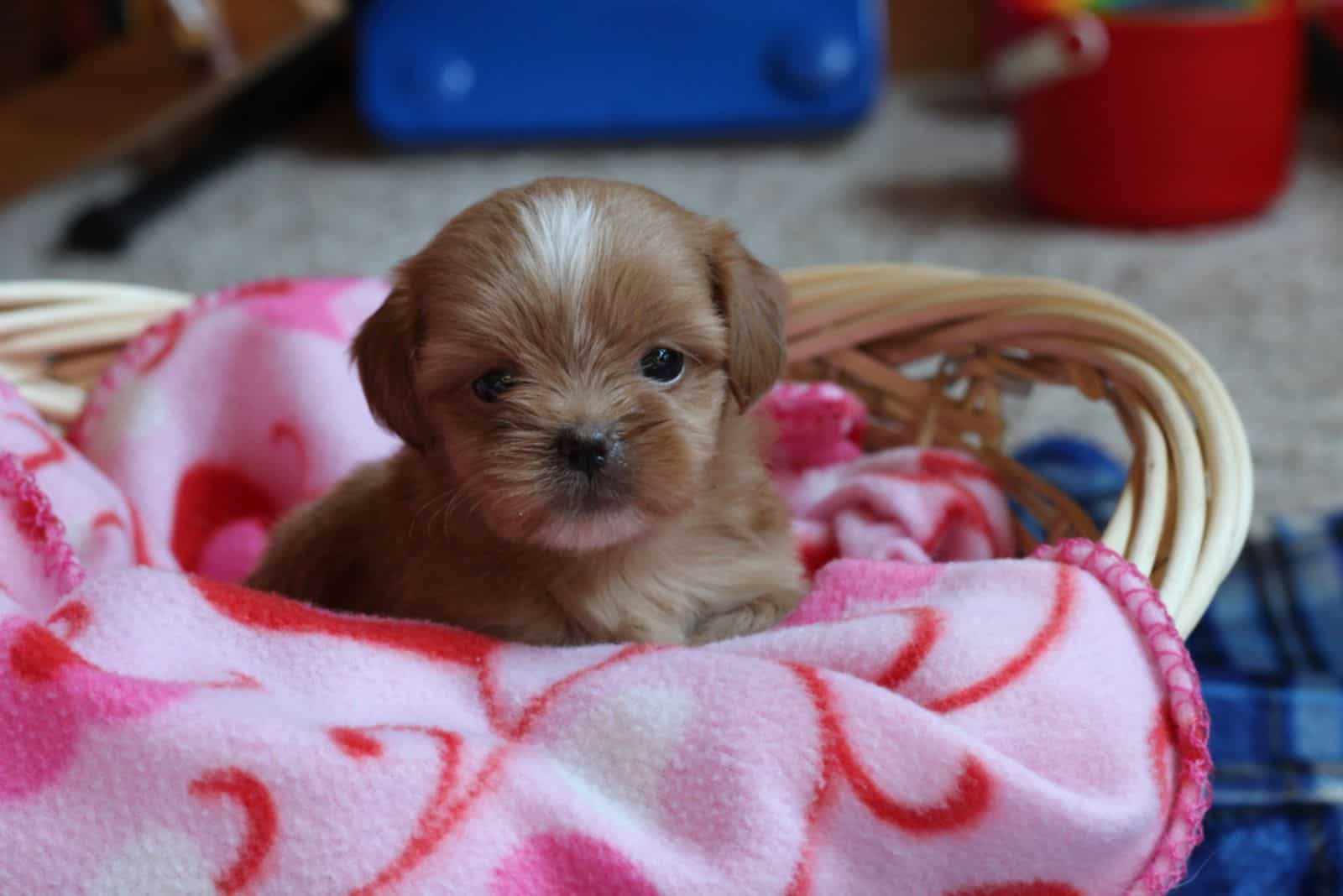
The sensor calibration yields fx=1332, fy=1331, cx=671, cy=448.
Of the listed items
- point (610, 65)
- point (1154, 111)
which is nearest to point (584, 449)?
point (1154, 111)

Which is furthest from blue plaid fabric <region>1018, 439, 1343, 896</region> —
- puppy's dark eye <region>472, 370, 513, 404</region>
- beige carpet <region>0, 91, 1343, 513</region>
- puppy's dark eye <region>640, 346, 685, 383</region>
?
puppy's dark eye <region>472, 370, 513, 404</region>

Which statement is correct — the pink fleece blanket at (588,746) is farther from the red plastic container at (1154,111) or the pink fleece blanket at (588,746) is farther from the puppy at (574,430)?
the red plastic container at (1154,111)

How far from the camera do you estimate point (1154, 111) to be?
3166 millimetres

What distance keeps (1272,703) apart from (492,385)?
113 cm

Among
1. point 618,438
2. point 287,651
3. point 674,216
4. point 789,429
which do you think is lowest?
point 789,429

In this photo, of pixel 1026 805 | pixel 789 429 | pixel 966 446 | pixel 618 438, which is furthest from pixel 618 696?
pixel 966 446

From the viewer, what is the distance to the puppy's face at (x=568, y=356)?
1212 millimetres

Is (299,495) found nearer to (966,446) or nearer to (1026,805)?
(966,446)

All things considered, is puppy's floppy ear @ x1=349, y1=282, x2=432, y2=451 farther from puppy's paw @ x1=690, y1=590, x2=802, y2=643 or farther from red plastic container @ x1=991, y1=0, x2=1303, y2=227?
red plastic container @ x1=991, y1=0, x2=1303, y2=227

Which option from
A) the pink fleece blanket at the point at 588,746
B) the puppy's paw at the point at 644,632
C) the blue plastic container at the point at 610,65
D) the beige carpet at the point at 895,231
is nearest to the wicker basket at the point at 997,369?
the pink fleece blanket at the point at 588,746

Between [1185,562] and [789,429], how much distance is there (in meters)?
0.67

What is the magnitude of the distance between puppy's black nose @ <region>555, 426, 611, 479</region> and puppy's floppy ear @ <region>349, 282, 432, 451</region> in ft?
0.70

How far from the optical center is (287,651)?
1214 millimetres

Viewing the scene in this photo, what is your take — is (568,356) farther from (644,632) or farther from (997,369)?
(997,369)
